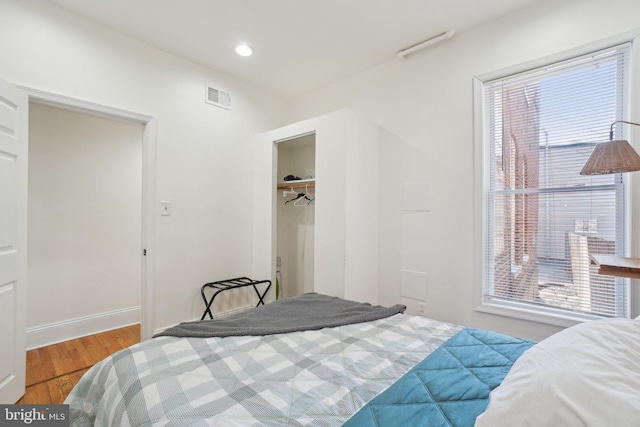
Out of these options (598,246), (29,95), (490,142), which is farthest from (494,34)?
(29,95)

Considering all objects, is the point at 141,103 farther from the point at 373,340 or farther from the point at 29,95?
the point at 373,340

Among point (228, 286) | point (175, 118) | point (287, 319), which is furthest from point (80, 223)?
point (287, 319)

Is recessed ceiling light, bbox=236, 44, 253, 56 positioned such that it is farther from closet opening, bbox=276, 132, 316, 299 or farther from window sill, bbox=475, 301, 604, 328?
window sill, bbox=475, 301, 604, 328

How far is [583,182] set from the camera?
6.26 feet

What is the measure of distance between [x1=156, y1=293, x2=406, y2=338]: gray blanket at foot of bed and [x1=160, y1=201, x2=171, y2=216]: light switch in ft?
Answer: 4.74

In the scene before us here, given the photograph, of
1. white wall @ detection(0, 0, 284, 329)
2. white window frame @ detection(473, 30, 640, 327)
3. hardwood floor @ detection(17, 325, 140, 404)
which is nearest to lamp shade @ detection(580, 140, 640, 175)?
white window frame @ detection(473, 30, 640, 327)

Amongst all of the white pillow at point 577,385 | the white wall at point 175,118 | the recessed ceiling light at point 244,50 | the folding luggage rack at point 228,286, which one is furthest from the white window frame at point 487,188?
the white wall at point 175,118

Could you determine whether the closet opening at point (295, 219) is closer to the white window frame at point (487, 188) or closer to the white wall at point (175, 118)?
the white wall at point (175, 118)

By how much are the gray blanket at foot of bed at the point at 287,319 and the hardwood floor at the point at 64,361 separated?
1.36 meters

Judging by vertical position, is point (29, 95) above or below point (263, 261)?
above

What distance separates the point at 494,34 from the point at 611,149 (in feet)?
4.29

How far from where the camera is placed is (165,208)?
8.79ft

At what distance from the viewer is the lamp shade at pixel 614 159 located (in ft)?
4.59

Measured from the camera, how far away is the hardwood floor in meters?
2.03
